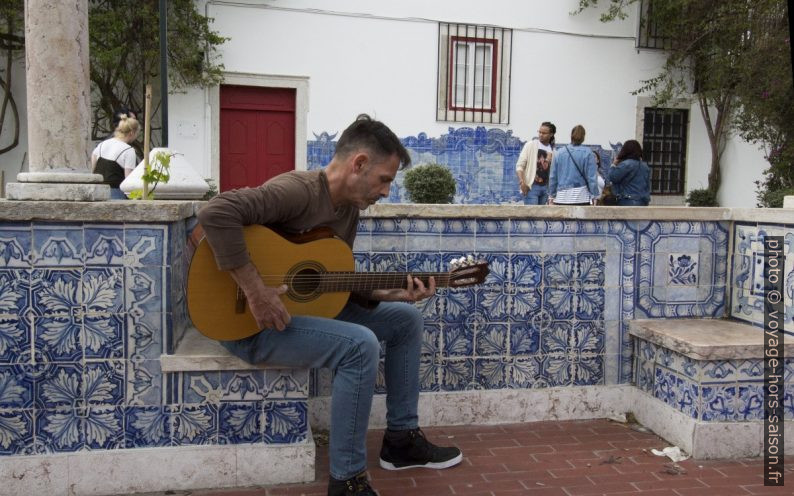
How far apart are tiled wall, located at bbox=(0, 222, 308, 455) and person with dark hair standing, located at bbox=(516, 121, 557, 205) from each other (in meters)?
6.59

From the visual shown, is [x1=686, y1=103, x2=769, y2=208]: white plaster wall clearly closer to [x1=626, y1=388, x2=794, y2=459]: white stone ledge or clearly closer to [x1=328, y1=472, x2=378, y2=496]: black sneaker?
[x1=626, y1=388, x2=794, y2=459]: white stone ledge

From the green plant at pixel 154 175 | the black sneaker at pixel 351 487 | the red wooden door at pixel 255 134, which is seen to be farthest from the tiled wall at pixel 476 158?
the black sneaker at pixel 351 487

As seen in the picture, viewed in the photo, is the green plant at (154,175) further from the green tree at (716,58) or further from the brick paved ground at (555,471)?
the green tree at (716,58)

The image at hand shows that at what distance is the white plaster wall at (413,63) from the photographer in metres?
11.5

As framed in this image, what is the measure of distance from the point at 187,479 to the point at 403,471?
1.02m

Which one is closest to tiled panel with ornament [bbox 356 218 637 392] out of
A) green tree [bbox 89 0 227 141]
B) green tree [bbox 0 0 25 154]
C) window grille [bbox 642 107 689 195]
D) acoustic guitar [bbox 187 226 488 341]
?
acoustic guitar [bbox 187 226 488 341]

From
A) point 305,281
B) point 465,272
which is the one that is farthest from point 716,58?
point 305,281

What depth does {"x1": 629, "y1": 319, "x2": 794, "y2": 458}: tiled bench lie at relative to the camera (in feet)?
12.6

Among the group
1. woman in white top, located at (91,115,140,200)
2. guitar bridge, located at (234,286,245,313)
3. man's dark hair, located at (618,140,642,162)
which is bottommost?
guitar bridge, located at (234,286,245,313)

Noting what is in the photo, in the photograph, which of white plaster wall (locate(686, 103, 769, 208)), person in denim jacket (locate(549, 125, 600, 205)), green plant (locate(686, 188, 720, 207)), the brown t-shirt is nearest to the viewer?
the brown t-shirt

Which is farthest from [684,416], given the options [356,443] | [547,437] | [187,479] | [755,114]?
[755,114]

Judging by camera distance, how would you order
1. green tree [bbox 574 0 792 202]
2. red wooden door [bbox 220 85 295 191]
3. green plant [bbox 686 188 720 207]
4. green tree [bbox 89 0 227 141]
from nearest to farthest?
green tree [bbox 89 0 227 141]
red wooden door [bbox 220 85 295 191]
green tree [bbox 574 0 792 202]
green plant [bbox 686 188 720 207]

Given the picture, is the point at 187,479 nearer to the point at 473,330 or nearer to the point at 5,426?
the point at 5,426

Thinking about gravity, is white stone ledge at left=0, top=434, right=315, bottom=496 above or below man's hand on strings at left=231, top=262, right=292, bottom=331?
below
